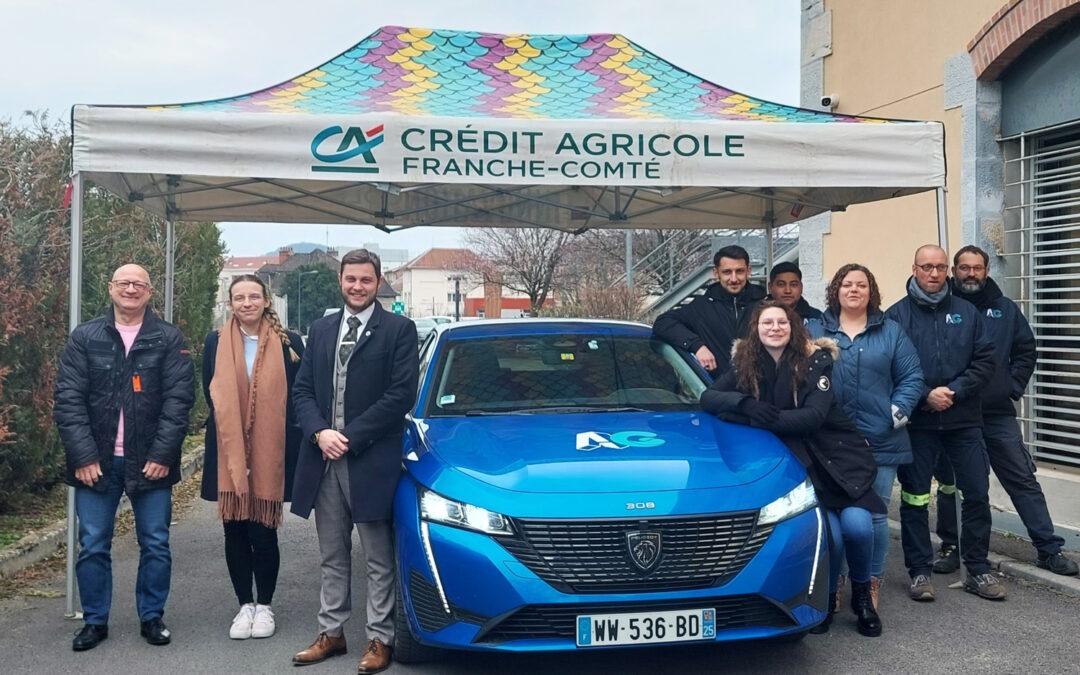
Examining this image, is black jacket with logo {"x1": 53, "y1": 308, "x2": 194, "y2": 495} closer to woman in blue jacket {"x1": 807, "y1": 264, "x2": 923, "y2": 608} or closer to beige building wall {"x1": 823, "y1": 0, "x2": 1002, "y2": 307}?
woman in blue jacket {"x1": 807, "y1": 264, "x2": 923, "y2": 608}

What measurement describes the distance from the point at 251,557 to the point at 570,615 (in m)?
1.95

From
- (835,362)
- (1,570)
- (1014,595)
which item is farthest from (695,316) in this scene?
(1,570)

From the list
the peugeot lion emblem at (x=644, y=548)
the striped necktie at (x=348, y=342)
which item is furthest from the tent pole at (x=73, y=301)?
the peugeot lion emblem at (x=644, y=548)

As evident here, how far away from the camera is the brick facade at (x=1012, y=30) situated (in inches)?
300

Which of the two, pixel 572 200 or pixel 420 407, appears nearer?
pixel 420 407

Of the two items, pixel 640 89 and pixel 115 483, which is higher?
pixel 640 89

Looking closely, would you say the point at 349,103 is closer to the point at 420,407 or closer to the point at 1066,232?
the point at 420,407

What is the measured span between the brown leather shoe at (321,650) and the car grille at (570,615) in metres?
0.99

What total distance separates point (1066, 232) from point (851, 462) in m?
4.53

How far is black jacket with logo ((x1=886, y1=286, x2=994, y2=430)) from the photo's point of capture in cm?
541

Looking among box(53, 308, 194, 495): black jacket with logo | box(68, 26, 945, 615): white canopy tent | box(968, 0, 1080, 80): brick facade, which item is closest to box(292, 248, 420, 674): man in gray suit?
box(53, 308, 194, 495): black jacket with logo

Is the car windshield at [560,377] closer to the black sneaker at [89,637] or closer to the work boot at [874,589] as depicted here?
the work boot at [874,589]

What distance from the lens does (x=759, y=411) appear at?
4793mm

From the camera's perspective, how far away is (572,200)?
28.1 ft
